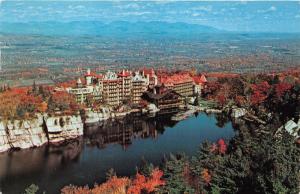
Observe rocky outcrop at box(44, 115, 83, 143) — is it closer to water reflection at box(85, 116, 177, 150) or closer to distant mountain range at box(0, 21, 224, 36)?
water reflection at box(85, 116, 177, 150)

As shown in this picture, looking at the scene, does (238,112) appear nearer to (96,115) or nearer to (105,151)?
(96,115)

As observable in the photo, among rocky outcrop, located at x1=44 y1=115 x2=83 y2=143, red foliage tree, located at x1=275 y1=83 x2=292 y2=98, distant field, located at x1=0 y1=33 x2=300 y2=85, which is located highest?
red foliage tree, located at x1=275 y1=83 x2=292 y2=98

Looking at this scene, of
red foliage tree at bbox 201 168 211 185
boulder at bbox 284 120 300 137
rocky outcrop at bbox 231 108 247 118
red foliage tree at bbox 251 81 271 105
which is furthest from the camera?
red foliage tree at bbox 251 81 271 105

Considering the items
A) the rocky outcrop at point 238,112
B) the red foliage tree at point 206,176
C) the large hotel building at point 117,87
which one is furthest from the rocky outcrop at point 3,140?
the rocky outcrop at point 238,112

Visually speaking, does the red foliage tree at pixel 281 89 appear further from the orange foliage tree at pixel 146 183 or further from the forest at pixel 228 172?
the orange foliage tree at pixel 146 183

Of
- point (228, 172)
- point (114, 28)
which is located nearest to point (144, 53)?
point (114, 28)

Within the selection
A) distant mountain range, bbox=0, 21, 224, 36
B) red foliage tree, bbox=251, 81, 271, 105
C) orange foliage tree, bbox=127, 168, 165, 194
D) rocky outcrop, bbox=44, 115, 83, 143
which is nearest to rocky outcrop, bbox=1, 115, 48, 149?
rocky outcrop, bbox=44, 115, 83, 143

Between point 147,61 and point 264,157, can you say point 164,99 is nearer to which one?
point 264,157
